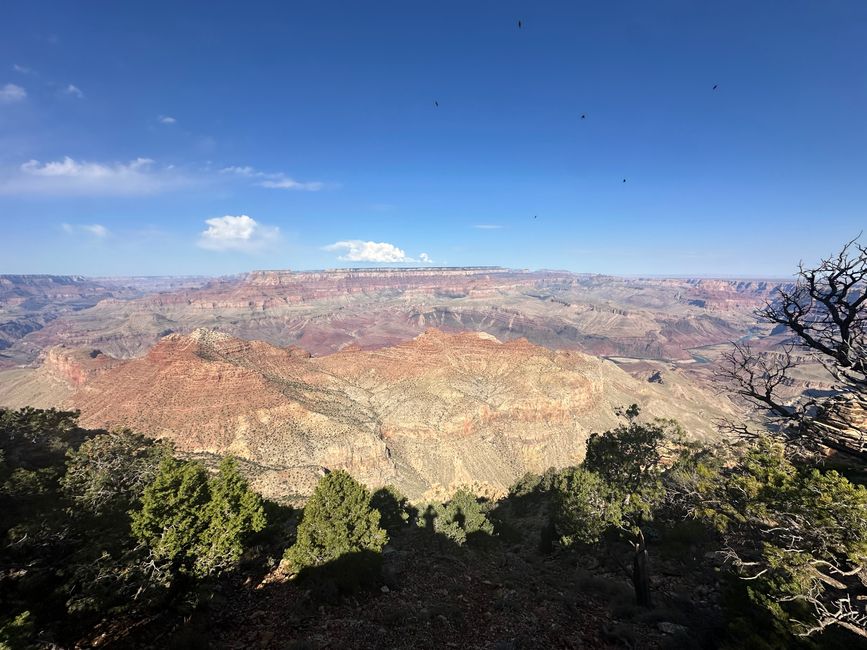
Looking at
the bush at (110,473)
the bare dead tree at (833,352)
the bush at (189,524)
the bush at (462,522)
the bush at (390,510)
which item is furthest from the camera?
the bush at (390,510)

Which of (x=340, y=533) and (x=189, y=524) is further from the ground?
(x=189, y=524)

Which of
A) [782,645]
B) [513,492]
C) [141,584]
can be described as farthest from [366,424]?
[782,645]

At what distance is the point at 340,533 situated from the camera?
25.7 meters

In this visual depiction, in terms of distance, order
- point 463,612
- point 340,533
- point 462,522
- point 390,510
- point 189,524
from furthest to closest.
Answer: point 390,510
point 462,522
point 340,533
point 189,524
point 463,612

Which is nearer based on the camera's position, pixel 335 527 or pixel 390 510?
A: pixel 335 527

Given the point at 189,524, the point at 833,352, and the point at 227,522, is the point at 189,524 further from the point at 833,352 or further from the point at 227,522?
the point at 833,352

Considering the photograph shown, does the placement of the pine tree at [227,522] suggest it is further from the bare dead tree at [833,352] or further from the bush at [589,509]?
the bare dead tree at [833,352]

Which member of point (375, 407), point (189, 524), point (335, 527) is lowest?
point (375, 407)

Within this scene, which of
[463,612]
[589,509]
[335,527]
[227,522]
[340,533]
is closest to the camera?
[463,612]

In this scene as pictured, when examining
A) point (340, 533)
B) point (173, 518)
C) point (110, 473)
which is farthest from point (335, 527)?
point (110, 473)

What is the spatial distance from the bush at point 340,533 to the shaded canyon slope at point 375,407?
3939 centimetres

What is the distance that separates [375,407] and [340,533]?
267 feet

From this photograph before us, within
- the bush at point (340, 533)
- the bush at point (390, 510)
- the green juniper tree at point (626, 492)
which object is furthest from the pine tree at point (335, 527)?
the bush at point (390, 510)

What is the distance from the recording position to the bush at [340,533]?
24.0m
